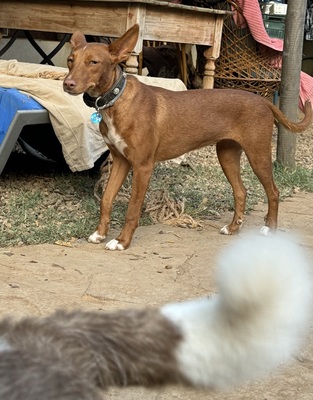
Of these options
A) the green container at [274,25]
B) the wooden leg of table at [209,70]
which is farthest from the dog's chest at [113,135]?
the green container at [274,25]

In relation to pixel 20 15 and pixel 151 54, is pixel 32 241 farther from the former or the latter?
pixel 151 54

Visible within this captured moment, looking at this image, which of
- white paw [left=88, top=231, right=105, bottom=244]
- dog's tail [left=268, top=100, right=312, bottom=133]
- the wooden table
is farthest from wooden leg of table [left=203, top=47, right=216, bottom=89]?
white paw [left=88, top=231, right=105, bottom=244]

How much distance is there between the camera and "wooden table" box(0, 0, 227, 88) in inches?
271

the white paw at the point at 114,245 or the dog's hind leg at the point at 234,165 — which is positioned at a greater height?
the dog's hind leg at the point at 234,165

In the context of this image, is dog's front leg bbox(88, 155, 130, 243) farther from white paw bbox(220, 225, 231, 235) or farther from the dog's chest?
white paw bbox(220, 225, 231, 235)

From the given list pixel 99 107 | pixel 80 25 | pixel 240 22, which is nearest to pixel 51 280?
pixel 99 107

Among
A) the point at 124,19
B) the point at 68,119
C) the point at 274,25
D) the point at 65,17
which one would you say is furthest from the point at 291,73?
the point at 68,119

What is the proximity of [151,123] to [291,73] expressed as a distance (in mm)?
3049

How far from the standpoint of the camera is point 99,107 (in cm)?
522

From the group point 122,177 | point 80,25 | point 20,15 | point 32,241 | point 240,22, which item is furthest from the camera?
point 240,22

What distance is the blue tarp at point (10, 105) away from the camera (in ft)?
18.2

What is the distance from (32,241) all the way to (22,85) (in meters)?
1.46

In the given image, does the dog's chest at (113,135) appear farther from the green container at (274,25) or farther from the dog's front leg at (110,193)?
the green container at (274,25)

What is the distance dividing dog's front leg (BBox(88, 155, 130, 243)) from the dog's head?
58cm
